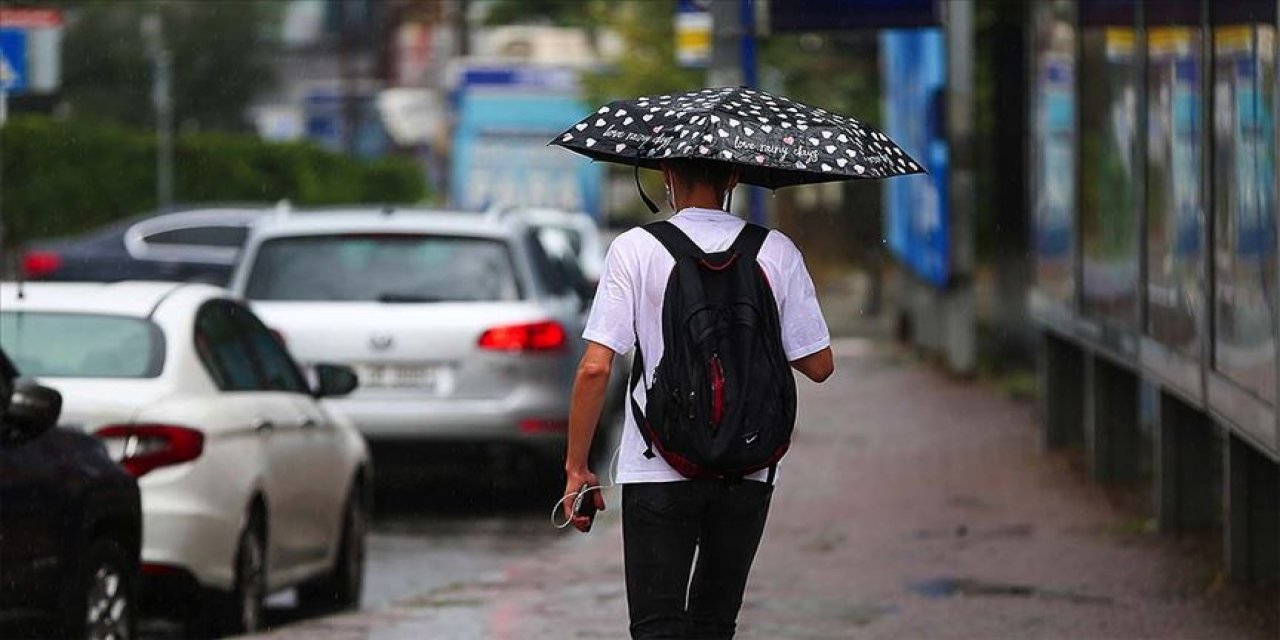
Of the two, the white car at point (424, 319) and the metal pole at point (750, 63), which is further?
the white car at point (424, 319)

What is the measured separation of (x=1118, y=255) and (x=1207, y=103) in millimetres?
3552

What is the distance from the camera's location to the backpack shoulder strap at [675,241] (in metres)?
6.42

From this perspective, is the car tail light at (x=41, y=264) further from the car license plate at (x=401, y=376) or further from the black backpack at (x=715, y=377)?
the black backpack at (x=715, y=377)

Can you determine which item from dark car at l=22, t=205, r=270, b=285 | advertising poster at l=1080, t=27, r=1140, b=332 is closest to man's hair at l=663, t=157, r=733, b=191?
advertising poster at l=1080, t=27, r=1140, b=332

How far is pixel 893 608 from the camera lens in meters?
11.0

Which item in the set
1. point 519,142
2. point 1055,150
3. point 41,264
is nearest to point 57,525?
point 1055,150

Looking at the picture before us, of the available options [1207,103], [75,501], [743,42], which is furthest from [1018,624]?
[743,42]

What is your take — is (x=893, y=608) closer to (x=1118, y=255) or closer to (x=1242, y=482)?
(x=1242, y=482)

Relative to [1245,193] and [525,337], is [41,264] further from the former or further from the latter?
[1245,193]

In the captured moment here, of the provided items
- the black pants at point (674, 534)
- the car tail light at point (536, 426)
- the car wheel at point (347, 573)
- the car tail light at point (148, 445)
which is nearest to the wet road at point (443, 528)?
the car wheel at point (347, 573)

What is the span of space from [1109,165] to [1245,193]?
501cm

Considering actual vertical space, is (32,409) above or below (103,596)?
above

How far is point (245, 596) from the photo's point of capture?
1045 centimetres

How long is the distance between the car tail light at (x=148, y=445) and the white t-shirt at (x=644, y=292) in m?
3.79
